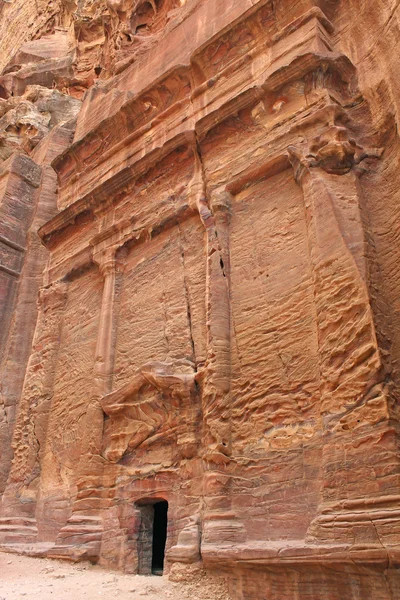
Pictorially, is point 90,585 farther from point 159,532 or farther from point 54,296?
point 54,296

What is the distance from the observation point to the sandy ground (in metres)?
4.66

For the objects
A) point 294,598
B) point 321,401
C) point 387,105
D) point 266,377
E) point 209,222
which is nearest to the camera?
point 294,598

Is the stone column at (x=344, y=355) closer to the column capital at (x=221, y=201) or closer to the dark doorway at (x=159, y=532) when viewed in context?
the column capital at (x=221, y=201)

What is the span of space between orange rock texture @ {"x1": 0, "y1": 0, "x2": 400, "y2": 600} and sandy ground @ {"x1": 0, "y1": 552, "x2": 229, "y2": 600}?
178 mm

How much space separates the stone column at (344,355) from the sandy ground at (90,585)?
51.4 inches

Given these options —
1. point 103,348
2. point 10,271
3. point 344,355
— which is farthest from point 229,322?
point 10,271

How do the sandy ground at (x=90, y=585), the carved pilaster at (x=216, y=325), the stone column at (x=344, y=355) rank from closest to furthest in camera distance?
the stone column at (x=344, y=355) < the sandy ground at (x=90, y=585) < the carved pilaster at (x=216, y=325)

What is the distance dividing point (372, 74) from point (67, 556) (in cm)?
686

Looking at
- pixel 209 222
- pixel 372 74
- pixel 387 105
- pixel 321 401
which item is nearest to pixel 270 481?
pixel 321 401

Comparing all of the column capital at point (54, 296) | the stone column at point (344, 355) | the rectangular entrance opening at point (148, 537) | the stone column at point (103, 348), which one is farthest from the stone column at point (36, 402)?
the stone column at point (344, 355)

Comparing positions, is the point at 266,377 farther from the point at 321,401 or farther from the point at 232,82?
the point at 232,82

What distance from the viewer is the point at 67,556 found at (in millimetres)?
6168

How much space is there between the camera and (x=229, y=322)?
6023 mm

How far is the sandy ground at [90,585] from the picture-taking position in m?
4.66
